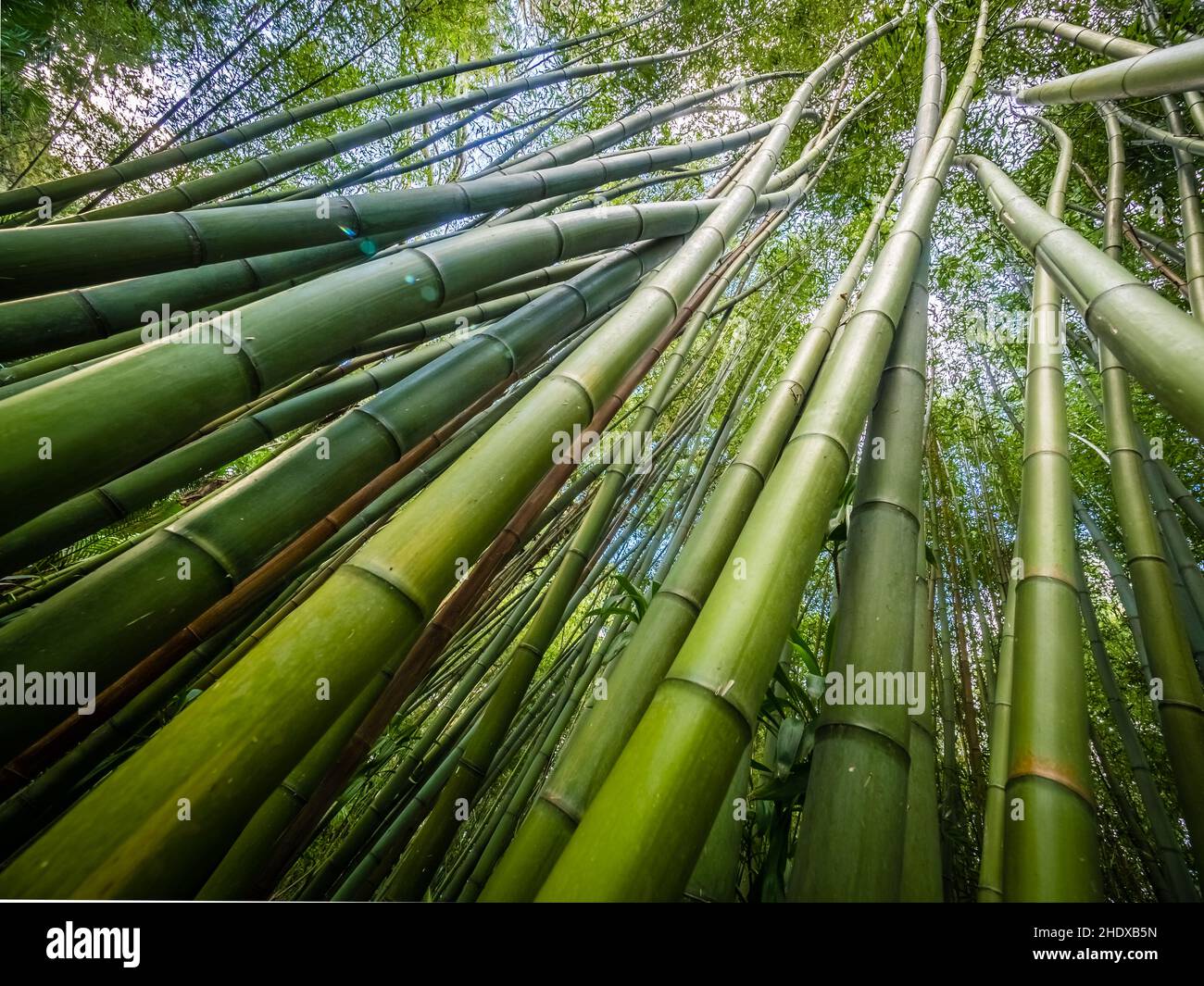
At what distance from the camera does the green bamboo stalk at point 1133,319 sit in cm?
69

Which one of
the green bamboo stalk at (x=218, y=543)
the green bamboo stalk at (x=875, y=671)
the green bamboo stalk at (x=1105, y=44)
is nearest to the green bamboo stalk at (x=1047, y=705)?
the green bamboo stalk at (x=875, y=671)

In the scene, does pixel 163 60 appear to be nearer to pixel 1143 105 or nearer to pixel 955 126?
pixel 955 126

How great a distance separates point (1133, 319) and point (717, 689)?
2.60 ft

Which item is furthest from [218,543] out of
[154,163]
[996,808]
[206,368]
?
[154,163]

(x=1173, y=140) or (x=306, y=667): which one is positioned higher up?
(x=1173, y=140)

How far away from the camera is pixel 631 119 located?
212cm

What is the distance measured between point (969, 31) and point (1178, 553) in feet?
9.17

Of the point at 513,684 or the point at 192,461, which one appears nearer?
the point at 192,461

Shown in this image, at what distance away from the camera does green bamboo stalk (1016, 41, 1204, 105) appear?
1.04m

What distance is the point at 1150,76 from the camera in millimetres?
1121

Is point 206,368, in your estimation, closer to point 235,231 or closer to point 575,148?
point 235,231

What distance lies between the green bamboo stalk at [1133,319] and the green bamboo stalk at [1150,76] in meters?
0.31

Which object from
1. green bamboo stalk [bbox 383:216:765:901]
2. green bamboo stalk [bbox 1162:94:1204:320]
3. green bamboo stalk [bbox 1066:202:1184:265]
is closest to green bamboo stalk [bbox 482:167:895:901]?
green bamboo stalk [bbox 383:216:765:901]
